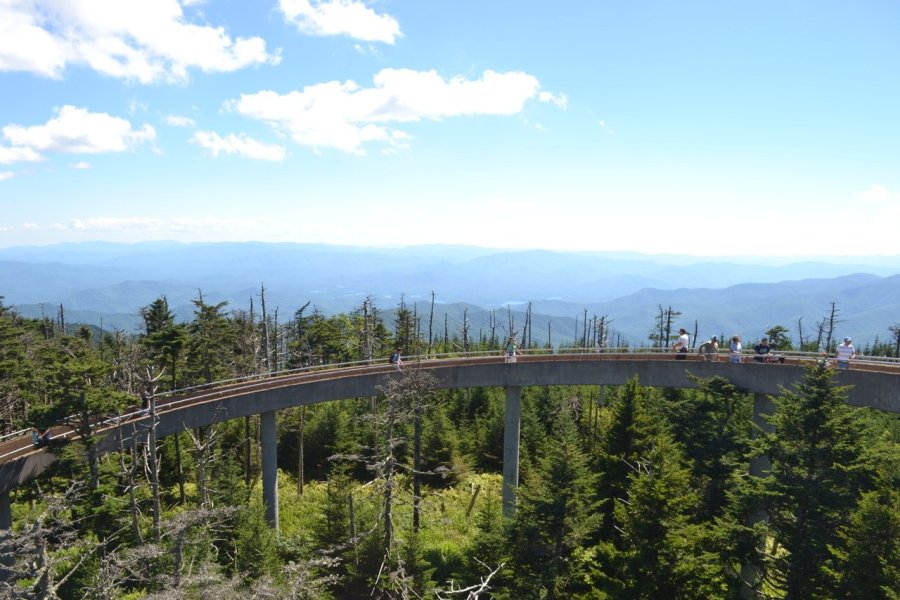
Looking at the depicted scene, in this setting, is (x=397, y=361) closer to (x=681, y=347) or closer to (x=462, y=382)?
(x=462, y=382)

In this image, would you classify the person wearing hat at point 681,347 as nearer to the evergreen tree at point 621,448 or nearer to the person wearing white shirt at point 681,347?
the person wearing white shirt at point 681,347

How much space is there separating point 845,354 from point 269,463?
29358 mm

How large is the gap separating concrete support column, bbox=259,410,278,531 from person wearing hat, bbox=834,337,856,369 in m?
28.4

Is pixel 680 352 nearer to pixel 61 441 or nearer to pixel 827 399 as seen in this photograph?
pixel 827 399

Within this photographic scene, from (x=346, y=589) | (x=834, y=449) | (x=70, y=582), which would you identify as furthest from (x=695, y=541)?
(x=70, y=582)

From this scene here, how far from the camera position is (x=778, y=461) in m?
18.3

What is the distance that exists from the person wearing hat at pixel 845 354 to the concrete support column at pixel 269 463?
1117 inches

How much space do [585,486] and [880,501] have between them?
9383 mm

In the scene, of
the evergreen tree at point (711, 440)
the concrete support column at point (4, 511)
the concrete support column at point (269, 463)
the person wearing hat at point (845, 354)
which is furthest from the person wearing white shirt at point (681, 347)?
the concrete support column at point (4, 511)

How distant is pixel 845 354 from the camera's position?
23.8 metres

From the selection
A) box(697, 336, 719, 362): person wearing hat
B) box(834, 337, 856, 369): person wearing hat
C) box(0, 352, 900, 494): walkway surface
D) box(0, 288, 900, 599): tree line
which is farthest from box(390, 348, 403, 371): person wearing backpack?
box(834, 337, 856, 369): person wearing hat

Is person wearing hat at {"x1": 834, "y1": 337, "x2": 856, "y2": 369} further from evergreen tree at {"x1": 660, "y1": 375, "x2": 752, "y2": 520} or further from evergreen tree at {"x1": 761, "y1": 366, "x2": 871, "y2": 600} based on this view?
evergreen tree at {"x1": 761, "y1": 366, "x2": 871, "y2": 600}

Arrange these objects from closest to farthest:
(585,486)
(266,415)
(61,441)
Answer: (585,486) < (61,441) < (266,415)

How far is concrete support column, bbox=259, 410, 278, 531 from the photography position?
27766mm
